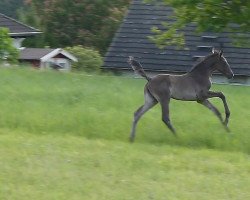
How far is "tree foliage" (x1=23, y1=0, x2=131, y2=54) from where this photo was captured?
44.9 meters

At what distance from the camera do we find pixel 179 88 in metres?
14.0

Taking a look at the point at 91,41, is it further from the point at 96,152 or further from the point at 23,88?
the point at 96,152

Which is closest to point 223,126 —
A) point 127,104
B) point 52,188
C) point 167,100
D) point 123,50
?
point 167,100

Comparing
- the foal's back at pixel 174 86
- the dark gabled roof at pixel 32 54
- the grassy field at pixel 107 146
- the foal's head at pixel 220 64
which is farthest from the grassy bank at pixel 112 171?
the dark gabled roof at pixel 32 54

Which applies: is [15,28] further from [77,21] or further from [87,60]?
[77,21]

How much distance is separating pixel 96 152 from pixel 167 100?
2440 mm

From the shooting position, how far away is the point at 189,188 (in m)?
9.97

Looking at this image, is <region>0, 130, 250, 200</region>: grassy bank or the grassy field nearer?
<region>0, 130, 250, 200</region>: grassy bank

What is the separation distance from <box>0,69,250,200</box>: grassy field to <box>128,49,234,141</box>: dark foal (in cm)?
39

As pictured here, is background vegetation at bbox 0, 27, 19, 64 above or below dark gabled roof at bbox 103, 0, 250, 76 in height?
above

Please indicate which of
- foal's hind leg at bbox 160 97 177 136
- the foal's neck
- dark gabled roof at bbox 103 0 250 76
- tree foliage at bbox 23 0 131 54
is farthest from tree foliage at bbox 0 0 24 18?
foal's hind leg at bbox 160 97 177 136

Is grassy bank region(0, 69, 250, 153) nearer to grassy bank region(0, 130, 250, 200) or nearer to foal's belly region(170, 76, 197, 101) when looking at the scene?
foal's belly region(170, 76, 197, 101)

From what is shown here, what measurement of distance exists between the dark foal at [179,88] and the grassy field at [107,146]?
388mm

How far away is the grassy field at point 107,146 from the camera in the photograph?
978 centimetres
